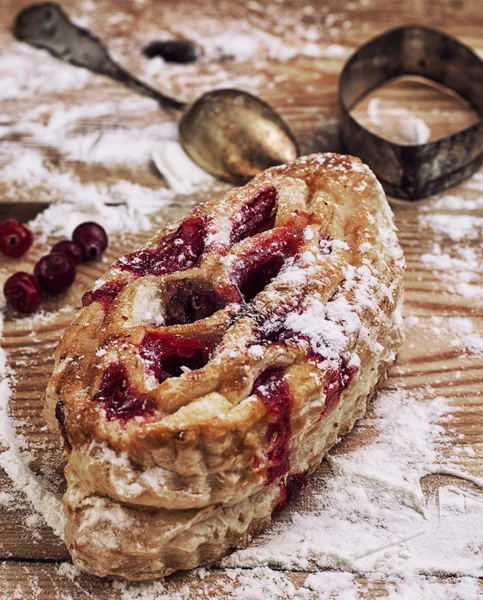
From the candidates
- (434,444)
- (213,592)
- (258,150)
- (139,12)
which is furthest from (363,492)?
(139,12)

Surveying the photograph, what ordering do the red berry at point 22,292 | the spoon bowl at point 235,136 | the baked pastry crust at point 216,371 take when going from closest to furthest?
the baked pastry crust at point 216,371 < the red berry at point 22,292 < the spoon bowl at point 235,136

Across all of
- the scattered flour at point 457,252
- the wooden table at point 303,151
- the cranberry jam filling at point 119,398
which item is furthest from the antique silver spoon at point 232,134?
the cranberry jam filling at point 119,398

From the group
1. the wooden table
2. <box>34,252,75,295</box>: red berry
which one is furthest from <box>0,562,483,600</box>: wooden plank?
<box>34,252,75,295</box>: red berry

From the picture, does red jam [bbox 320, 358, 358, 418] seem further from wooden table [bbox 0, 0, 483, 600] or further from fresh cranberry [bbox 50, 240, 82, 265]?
fresh cranberry [bbox 50, 240, 82, 265]

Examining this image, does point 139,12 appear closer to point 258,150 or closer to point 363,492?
point 258,150

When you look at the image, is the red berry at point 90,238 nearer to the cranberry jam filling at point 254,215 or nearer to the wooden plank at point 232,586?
the cranberry jam filling at point 254,215

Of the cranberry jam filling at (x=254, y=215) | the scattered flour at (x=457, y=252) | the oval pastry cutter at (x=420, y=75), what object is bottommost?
the scattered flour at (x=457, y=252)
